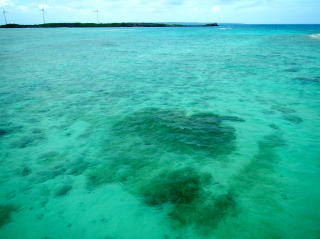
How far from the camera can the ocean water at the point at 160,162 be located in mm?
5555

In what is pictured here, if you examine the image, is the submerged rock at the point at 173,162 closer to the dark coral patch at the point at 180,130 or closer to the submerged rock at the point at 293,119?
the dark coral patch at the point at 180,130

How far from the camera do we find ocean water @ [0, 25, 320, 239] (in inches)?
219

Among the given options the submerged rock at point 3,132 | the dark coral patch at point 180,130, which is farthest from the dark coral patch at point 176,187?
the submerged rock at point 3,132

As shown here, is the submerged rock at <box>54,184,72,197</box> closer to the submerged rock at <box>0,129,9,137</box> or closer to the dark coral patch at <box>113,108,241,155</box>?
the dark coral patch at <box>113,108,241,155</box>

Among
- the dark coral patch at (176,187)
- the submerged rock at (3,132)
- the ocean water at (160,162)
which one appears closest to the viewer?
the ocean water at (160,162)

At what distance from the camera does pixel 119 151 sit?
27.5ft

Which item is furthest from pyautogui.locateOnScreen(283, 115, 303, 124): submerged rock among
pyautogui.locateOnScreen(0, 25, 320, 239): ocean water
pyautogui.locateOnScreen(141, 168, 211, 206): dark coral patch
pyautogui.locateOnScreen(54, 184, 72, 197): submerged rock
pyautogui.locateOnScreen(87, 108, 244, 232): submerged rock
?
pyautogui.locateOnScreen(54, 184, 72, 197): submerged rock

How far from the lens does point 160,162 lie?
775 cm

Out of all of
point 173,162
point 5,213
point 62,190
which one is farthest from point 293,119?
point 5,213

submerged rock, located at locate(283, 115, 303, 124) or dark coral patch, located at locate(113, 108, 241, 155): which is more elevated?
submerged rock, located at locate(283, 115, 303, 124)

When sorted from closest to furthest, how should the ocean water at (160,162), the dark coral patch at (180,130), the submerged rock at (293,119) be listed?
1. the ocean water at (160,162)
2. the dark coral patch at (180,130)
3. the submerged rock at (293,119)

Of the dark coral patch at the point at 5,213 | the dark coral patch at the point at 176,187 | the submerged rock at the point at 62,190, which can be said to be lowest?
the dark coral patch at the point at 5,213

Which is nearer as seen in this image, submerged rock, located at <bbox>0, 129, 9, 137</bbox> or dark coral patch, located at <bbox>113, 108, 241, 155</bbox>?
dark coral patch, located at <bbox>113, 108, 241, 155</bbox>

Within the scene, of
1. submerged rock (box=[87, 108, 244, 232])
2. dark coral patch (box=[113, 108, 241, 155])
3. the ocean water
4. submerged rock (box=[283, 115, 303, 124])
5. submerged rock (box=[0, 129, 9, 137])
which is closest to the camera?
the ocean water
